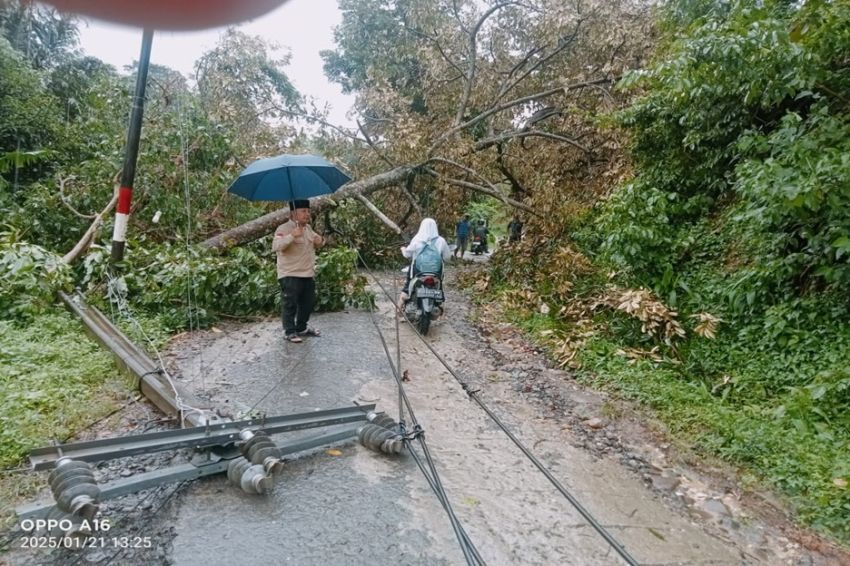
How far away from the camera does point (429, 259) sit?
6.61m

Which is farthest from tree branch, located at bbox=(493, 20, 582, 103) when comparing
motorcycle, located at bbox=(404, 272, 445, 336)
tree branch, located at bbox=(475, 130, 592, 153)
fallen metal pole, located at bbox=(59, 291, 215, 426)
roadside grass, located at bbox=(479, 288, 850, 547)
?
fallen metal pole, located at bbox=(59, 291, 215, 426)

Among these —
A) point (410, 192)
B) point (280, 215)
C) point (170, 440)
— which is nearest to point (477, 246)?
point (410, 192)

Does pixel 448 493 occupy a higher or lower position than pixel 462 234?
lower

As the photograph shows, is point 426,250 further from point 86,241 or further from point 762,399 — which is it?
point 86,241

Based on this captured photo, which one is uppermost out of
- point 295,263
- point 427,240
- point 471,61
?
point 471,61

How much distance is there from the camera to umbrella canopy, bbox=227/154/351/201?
16.9 feet

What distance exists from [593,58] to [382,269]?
6.62 meters

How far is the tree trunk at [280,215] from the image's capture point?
7.75 m

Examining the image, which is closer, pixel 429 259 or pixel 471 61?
pixel 429 259

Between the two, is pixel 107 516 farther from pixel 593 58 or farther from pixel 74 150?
pixel 593 58

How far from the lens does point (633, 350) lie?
5.26 meters

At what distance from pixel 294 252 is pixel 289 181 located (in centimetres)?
78

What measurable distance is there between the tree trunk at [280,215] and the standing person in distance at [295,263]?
8.84 ft

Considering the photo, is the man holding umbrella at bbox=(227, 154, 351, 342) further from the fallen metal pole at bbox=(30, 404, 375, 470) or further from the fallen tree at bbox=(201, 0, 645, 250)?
the fallen tree at bbox=(201, 0, 645, 250)
